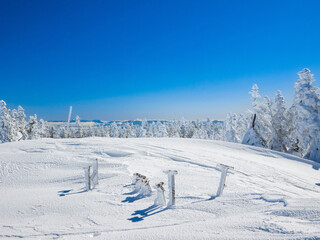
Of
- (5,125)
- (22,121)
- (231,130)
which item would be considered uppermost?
(22,121)

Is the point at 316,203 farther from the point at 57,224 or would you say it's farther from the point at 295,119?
the point at 295,119

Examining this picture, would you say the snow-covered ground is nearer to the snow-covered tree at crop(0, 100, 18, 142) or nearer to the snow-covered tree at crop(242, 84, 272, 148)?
the snow-covered tree at crop(242, 84, 272, 148)

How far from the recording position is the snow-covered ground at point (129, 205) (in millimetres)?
3635

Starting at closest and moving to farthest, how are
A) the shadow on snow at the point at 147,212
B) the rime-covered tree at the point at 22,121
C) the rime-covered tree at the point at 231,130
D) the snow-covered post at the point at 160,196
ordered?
1. the shadow on snow at the point at 147,212
2. the snow-covered post at the point at 160,196
3. the rime-covered tree at the point at 231,130
4. the rime-covered tree at the point at 22,121

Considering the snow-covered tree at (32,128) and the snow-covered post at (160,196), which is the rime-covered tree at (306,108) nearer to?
the snow-covered post at (160,196)

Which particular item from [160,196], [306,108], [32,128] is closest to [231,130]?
[306,108]

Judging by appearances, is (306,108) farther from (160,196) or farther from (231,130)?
(160,196)

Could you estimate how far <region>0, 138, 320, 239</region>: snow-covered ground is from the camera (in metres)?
3.63

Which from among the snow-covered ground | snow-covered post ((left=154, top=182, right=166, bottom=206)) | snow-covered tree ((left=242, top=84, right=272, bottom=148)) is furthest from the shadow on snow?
snow-covered tree ((left=242, top=84, right=272, bottom=148))

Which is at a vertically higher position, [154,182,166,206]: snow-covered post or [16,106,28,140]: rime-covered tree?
[16,106,28,140]: rime-covered tree

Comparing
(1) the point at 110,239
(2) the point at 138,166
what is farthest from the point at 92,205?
(2) the point at 138,166

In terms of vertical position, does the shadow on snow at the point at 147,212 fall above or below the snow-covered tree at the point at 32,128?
below

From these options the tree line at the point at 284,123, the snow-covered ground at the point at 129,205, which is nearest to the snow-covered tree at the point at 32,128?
the tree line at the point at 284,123

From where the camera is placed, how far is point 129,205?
5297 mm
